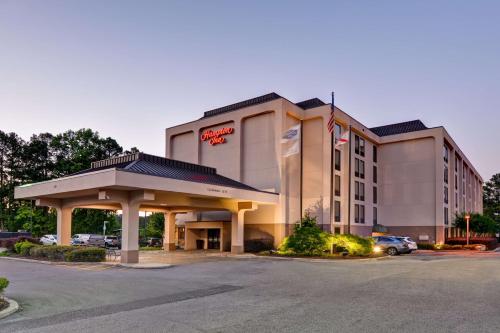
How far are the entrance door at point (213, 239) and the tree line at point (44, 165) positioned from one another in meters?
25.1

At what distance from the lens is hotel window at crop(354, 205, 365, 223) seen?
43188 millimetres

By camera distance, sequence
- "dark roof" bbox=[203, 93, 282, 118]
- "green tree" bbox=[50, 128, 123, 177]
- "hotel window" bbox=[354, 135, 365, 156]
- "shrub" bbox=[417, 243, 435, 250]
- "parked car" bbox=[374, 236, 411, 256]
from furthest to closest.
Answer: "green tree" bbox=[50, 128, 123, 177]
"hotel window" bbox=[354, 135, 365, 156]
"shrub" bbox=[417, 243, 435, 250]
"dark roof" bbox=[203, 93, 282, 118]
"parked car" bbox=[374, 236, 411, 256]

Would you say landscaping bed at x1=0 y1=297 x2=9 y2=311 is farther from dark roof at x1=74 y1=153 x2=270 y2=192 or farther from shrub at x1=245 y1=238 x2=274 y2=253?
shrub at x1=245 y1=238 x2=274 y2=253

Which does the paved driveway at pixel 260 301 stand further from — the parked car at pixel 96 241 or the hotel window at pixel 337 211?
the parked car at pixel 96 241

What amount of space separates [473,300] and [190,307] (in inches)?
310

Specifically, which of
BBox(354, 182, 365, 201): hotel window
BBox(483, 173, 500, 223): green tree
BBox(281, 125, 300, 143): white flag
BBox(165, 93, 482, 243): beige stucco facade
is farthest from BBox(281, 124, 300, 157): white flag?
BBox(483, 173, 500, 223): green tree

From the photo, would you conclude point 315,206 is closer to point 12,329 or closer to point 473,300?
point 473,300

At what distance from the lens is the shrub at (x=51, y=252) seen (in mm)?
25812

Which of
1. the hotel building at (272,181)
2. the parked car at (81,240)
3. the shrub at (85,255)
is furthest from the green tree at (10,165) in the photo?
the shrub at (85,255)

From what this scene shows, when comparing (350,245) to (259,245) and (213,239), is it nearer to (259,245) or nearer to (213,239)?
(259,245)

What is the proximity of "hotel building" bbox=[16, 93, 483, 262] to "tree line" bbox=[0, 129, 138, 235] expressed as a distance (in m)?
18.1

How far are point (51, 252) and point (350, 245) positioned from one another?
19.9 meters

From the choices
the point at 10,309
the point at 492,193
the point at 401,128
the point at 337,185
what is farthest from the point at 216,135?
the point at 492,193

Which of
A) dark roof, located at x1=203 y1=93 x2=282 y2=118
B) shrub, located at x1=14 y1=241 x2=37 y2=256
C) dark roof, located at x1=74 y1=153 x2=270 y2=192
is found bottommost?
shrub, located at x1=14 y1=241 x2=37 y2=256
